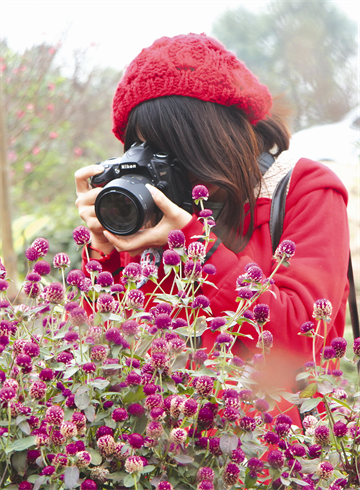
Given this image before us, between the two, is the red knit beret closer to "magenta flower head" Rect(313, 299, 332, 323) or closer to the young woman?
the young woman

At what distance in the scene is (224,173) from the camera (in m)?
1.16

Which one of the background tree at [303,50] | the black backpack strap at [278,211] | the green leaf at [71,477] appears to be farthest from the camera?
the background tree at [303,50]

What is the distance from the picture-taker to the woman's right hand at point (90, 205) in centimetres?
120

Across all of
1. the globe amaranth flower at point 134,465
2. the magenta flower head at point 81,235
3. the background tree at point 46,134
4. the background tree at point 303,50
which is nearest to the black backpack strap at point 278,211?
the magenta flower head at point 81,235

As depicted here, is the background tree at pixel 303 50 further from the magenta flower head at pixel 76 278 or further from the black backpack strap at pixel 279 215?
the magenta flower head at pixel 76 278

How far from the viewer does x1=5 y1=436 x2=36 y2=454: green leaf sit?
1.77ft

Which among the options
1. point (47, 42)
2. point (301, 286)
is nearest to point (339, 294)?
point (301, 286)

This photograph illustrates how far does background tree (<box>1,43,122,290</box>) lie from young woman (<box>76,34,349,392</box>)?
126cm

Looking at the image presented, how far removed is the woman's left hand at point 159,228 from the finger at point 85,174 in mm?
212

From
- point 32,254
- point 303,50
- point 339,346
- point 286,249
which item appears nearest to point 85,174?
point 32,254

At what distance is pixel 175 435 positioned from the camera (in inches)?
21.2

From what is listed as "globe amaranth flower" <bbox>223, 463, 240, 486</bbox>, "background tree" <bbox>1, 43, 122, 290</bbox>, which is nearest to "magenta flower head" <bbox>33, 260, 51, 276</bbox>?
"globe amaranth flower" <bbox>223, 463, 240, 486</bbox>

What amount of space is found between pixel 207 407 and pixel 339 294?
1.74 feet

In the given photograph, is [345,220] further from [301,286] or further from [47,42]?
[47,42]
